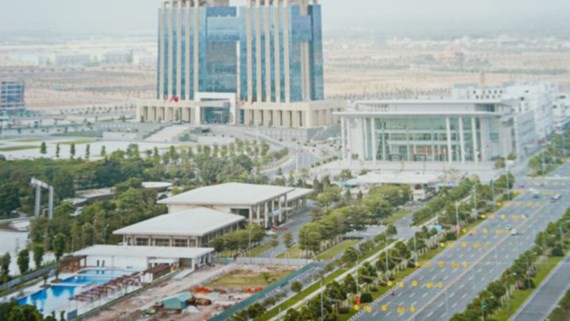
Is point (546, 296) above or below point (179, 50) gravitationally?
below

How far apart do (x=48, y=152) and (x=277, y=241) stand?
280 inches

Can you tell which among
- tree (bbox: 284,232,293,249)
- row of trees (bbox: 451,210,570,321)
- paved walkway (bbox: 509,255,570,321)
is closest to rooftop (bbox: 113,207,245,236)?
tree (bbox: 284,232,293,249)

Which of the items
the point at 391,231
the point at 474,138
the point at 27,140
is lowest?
the point at 391,231

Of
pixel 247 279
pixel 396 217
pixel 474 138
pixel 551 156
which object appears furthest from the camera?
pixel 551 156

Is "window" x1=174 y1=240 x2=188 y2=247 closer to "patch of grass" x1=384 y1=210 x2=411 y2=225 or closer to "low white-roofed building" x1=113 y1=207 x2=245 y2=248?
"low white-roofed building" x1=113 y1=207 x2=245 y2=248

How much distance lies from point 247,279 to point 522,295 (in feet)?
7.84

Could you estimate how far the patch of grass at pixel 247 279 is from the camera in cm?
791

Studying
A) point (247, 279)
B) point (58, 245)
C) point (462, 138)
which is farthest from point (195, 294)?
point (462, 138)

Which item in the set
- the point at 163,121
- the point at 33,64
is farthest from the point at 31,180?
the point at 163,121

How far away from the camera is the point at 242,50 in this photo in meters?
20.0

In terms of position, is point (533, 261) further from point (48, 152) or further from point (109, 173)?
point (48, 152)

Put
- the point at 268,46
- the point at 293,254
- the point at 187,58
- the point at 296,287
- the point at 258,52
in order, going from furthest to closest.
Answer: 1. the point at 187,58
2. the point at 258,52
3. the point at 268,46
4. the point at 293,254
5. the point at 296,287

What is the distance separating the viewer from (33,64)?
14258 mm

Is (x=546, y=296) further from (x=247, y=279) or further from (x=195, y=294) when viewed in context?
(x=195, y=294)
